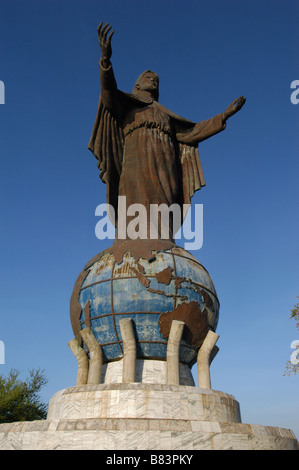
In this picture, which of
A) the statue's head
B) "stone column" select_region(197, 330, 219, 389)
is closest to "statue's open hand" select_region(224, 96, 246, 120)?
the statue's head

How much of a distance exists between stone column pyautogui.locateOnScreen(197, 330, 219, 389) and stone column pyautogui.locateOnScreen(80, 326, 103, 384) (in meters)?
2.32

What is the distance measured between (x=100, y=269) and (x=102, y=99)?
508 cm

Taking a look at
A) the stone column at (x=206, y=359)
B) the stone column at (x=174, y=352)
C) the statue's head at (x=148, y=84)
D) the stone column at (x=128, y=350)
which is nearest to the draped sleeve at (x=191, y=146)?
the statue's head at (x=148, y=84)

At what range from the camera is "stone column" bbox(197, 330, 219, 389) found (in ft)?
31.4

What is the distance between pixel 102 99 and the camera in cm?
1201

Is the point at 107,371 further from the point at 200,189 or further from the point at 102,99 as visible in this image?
the point at 102,99

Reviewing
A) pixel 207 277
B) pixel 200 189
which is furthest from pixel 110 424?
Result: pixel 200 189

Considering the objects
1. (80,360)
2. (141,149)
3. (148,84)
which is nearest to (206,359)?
(80,360)

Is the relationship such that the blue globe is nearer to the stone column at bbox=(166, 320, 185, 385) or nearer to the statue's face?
the stone column at bbox=(166, 320, 185, 385)

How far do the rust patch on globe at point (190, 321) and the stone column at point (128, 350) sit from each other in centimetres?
71

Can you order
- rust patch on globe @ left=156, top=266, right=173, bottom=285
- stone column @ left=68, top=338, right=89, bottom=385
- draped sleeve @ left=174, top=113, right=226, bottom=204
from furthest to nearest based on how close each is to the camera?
draped sleeve @ left=174, top=113, right=226, bottom=204
stone column @ left=68, top=338, right=89, bottom=385
rust patch on globe @ left=156, top=266, right=173, bottom=285

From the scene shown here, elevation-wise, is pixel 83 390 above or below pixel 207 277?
below

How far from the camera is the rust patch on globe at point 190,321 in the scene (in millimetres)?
9508

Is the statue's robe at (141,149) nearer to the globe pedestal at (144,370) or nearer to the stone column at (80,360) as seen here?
the globe pedestal at (144,370)
